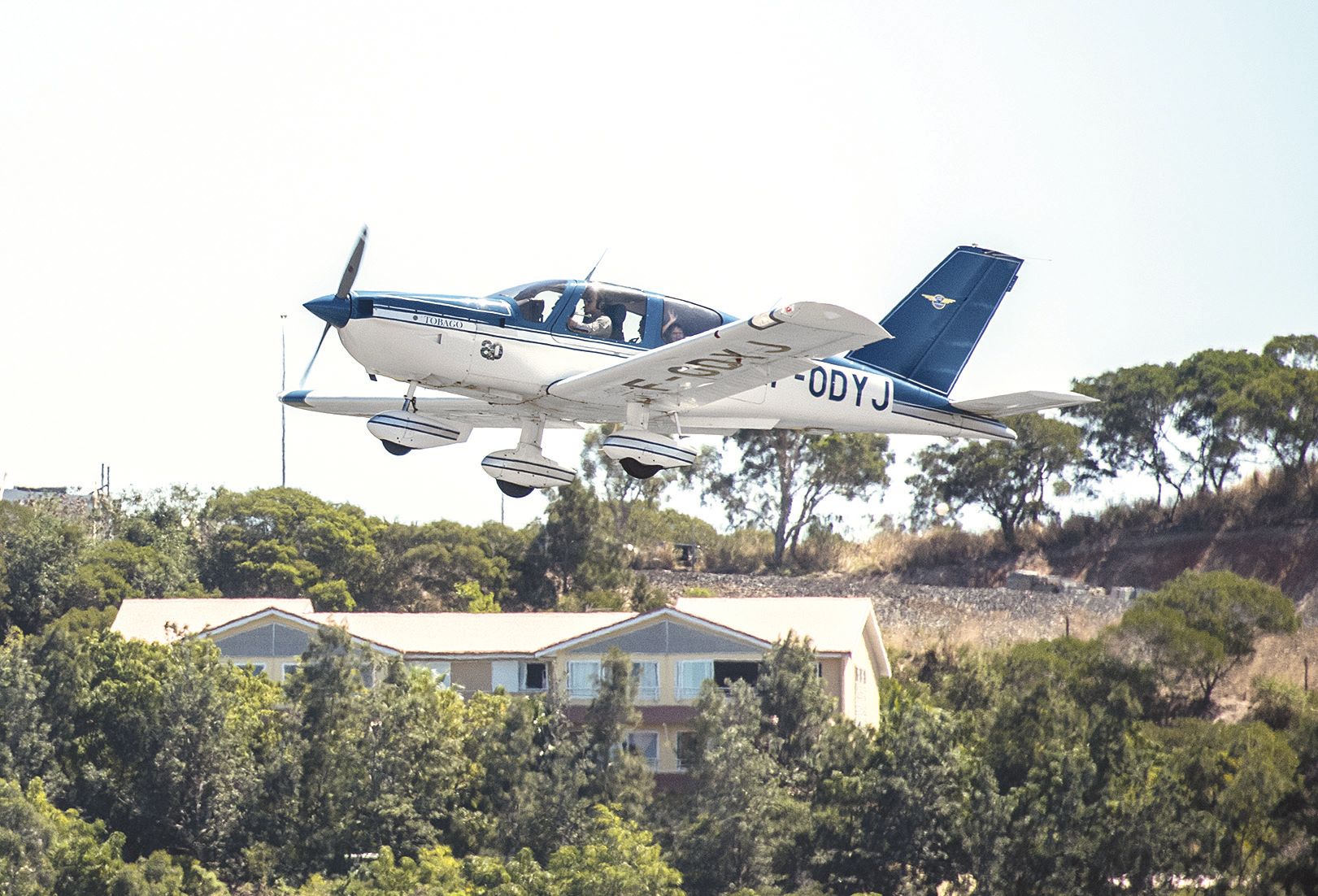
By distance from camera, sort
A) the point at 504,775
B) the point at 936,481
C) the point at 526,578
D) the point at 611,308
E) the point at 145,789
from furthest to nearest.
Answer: the point at 936,481
the point at 526,578
the point at 145,789
the point at 504,775
the point at 611,308

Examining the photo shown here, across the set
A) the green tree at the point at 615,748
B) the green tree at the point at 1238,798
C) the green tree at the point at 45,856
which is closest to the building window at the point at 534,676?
the green tree at the point at 615,748

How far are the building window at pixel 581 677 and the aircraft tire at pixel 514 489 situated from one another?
96.9 ft

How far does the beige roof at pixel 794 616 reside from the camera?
5097 cm

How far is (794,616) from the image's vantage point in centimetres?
5353

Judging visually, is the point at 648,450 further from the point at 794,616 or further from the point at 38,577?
the point at 38,577

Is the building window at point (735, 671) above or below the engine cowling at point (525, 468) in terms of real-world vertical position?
below

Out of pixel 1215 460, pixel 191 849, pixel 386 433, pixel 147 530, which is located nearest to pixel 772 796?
pixel 191 849

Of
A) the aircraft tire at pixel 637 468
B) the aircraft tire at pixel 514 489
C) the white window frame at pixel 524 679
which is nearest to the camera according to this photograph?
the aircraft tire at pixel 637 468

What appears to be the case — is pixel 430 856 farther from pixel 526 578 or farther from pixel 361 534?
pixel 361 534

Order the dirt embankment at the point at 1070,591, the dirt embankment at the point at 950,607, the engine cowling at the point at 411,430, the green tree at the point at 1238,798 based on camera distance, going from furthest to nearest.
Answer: the dirt embankment at the point at 950,607 → the dirt embankment at the point at 1070,591 → the green tree at the point at 1238,798 → the engine cowling at the point at 411,430

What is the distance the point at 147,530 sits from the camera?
7500 cm

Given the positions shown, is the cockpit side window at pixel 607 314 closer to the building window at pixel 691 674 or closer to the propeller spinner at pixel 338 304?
the propeller spinner at pixel 338 304

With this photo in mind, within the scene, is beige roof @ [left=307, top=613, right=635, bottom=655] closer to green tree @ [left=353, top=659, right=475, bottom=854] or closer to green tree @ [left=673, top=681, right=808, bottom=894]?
green tree @ [left=353, top=659, right=475, bottom=854]

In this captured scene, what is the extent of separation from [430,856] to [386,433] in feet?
77.6
